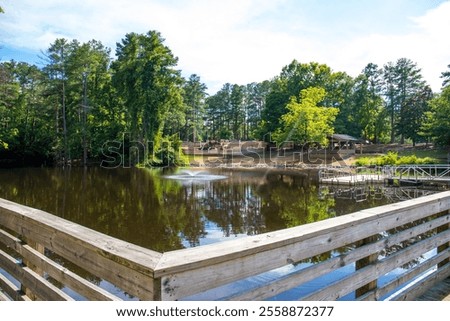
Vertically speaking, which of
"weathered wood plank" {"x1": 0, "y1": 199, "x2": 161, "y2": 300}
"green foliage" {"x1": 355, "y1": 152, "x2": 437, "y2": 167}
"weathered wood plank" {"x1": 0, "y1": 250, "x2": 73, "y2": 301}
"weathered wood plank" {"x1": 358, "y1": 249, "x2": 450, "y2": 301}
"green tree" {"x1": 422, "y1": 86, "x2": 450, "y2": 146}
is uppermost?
"green tree" {"x1": 422, "y1": 86, "x2": 450, "y2": 146}

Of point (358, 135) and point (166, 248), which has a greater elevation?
point (358, 135)

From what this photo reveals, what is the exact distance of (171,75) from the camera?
122ft

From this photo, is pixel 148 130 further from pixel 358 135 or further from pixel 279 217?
pixel 358 135

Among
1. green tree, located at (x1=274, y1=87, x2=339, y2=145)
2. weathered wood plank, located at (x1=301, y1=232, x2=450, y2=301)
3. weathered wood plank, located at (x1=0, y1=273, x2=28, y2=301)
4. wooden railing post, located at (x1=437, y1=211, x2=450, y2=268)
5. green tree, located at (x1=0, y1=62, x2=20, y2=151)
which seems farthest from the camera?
green tree, located at (x1=274, y1=87, x2=339, y2=145)

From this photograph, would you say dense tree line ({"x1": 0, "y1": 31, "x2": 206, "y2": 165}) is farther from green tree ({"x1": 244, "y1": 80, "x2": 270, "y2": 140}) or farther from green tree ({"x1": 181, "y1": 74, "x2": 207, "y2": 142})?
green tree ({"x1": 244, "y1": 80, "x2": 270, "y2": 140})

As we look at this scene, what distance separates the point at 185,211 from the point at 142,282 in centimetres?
1053

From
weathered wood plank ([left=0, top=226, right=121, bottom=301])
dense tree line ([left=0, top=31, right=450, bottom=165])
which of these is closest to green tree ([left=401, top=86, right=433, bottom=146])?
dense tree line ([left=0, top=31, right=450, bottom=165])

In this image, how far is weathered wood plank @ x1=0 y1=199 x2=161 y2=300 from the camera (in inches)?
57.0

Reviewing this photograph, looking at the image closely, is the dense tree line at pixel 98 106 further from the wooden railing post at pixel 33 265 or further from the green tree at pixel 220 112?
the wooden railing post at pixel 33 265

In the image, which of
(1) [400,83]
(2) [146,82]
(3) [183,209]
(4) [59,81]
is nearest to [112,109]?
(4) [59,81]

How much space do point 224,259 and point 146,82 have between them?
121 ft

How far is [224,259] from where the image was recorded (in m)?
1.57

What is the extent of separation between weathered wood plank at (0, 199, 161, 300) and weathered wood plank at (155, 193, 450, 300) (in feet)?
0.30
